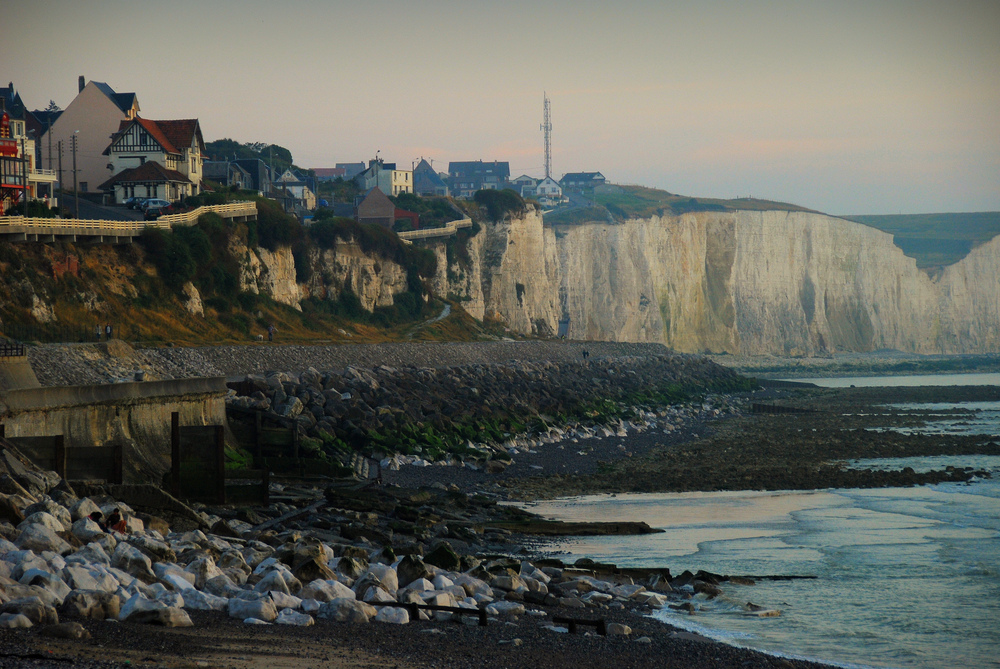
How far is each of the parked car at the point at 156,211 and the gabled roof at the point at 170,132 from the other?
17.5 feet

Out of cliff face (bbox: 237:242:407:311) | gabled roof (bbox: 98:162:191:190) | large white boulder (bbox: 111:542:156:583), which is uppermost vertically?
gabled roof (bbox: 98:162:191:190)

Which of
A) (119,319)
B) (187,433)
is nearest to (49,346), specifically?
(187,433)

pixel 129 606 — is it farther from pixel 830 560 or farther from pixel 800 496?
pixel 800 496

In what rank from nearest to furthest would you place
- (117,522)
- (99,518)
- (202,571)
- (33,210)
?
(202,571)
(117,522)
(99,518)
(33,210)

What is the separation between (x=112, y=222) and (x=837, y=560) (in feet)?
88.4

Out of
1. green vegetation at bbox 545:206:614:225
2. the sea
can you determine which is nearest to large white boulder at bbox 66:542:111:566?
the sea

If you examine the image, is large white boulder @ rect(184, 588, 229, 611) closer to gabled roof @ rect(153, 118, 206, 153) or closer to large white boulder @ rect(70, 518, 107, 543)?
large white boulder @ rect(70, 518, 107, 543)

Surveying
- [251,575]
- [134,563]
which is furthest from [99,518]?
[251,575]

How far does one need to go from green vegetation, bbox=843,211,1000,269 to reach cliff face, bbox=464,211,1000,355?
22.0 feet

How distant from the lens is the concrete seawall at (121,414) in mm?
15156

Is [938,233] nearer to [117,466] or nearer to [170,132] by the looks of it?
[170,132]

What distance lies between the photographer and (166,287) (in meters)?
34.3

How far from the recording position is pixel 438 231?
60.2 m

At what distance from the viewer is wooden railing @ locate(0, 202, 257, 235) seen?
2939cm
